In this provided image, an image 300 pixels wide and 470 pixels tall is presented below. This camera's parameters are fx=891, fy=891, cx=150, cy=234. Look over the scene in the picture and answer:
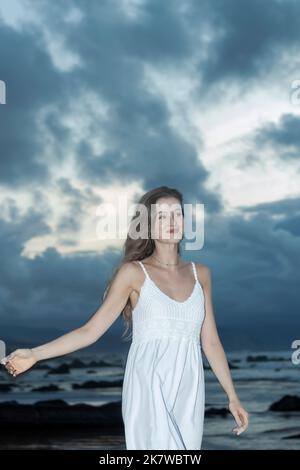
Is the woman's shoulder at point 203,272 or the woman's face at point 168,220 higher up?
the woman's face at point 168,220

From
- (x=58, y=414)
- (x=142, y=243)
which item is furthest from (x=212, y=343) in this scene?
(x=58, y=414)

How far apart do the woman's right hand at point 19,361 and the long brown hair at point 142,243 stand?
1.52 ft

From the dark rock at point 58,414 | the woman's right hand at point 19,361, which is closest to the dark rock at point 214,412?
the dark rock at point 58,414

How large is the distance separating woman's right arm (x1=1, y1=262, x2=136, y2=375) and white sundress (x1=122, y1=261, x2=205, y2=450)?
0.08m

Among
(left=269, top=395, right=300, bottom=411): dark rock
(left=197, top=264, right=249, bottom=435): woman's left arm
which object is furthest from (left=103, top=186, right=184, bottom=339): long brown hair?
(left=269, top=395, right=300, bottom=411): dark rock

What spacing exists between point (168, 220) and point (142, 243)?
192mm

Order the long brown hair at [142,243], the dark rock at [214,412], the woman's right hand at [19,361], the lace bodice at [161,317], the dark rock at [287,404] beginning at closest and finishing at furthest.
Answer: the woman's right hand at [19,361] < the lace bodice at [161,317] < the long brown hair at [142,243] < the dark rock at [214,412] < the dark rock at [287,404]

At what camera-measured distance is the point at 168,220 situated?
410 cm

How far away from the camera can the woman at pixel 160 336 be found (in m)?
3.91

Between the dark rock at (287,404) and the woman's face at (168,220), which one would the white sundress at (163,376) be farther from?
the dark rock at (287,404)

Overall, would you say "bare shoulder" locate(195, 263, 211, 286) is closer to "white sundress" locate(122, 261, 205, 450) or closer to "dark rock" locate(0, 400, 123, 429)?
"white sundress" locate(122, 261, 205, 450)

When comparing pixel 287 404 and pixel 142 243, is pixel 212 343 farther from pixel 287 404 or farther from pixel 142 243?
pixel 287 404

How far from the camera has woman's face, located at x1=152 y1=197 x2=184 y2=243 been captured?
162 inches
